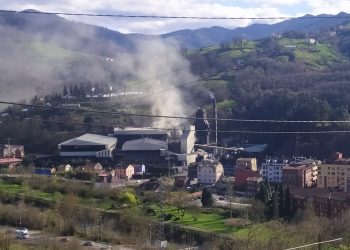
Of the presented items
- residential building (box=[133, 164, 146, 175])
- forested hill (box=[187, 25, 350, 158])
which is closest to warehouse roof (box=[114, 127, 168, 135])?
forested hill (box=[187, 25, 350, 158])

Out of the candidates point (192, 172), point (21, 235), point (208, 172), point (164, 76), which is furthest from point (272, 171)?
point (164, 76)

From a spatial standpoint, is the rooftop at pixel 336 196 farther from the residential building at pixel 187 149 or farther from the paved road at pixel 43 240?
the residential building at pixel 187 149

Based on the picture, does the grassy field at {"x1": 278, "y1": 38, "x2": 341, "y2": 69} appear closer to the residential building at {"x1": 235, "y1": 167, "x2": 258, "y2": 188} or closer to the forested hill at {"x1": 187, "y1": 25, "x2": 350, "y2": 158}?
the forested hill at {"x1": 187, "y1": 25, "x2": 350, "y2": 158}

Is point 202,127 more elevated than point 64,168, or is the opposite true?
point 202,127

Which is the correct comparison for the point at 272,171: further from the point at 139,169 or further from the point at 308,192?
the point at 139,169

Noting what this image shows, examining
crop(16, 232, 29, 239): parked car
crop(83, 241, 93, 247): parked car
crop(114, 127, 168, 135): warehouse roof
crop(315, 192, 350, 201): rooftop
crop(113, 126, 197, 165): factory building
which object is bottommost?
crop(83, 241, 93, 247): parked car
